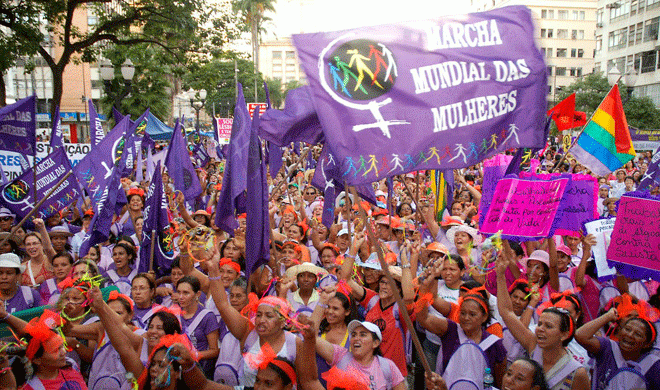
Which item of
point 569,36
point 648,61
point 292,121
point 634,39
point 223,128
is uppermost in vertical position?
point 569,36

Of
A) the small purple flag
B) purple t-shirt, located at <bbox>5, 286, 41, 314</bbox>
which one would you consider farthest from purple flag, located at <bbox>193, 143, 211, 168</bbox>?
purple t-shirt, located at <bbox>5, 286, 41, 314</bbox>

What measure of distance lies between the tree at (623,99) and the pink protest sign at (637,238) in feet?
105

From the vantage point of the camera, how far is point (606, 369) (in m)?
4.27

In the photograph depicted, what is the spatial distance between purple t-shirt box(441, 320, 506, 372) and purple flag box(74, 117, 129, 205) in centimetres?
514

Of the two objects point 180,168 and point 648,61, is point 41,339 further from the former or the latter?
point 648,61

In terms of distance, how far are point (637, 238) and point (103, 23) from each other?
47.8 feet

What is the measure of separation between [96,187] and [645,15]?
160 ft

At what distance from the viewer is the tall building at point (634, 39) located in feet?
147

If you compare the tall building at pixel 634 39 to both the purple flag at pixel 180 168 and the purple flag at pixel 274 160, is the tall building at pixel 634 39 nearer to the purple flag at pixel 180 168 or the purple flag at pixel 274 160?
the purple flag at pixel 274 160

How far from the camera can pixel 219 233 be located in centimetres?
778

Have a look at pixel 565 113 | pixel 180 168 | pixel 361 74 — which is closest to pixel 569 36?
pixel 565 113

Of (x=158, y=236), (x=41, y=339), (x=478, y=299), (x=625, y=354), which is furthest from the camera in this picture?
(x=158, y=236)

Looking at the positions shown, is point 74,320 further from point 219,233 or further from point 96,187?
point 96,187

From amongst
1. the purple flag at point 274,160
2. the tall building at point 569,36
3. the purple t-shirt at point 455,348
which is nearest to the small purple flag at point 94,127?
the purple flag at point 274,160
